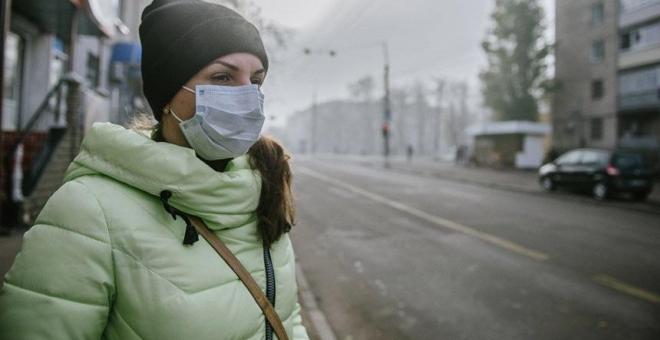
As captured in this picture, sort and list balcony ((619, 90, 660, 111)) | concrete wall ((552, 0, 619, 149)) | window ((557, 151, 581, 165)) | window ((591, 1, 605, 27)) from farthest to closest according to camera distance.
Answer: window ((591, 1, 605, 27)), concrete wall ((552, 0, 619, 149)), balcony ((619, 90, 660, 111)), window ((557, 151, 581, 165))

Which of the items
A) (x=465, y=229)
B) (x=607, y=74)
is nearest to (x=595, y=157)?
(x=465, y=229)

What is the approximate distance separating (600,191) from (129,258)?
16.3 metres

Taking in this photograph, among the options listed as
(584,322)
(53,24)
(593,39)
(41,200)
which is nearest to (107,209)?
(584,322)

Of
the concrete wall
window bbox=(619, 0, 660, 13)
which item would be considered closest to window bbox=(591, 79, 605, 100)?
the concrete wall

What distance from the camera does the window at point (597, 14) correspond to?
3014 centimetres

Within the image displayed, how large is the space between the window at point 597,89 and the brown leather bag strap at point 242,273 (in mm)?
36003

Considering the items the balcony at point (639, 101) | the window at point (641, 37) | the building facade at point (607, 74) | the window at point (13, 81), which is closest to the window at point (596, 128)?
the building facade at point (607, 74)

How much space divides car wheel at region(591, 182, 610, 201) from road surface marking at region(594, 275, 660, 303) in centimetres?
1008

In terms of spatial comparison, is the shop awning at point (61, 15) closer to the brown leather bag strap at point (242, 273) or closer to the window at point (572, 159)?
the brown leather bag strap at point (242, 273)

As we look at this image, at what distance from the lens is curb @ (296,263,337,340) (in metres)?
3.81

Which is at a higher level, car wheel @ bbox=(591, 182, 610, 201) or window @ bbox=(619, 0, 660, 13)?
window @ bbox=(619, 0, 660, 13)

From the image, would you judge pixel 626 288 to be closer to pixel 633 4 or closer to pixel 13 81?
pixel 13 81

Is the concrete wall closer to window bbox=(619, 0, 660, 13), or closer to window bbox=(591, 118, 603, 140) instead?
window bbox=(591, 118, 603, 140)

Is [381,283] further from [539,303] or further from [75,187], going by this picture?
[75,187]
